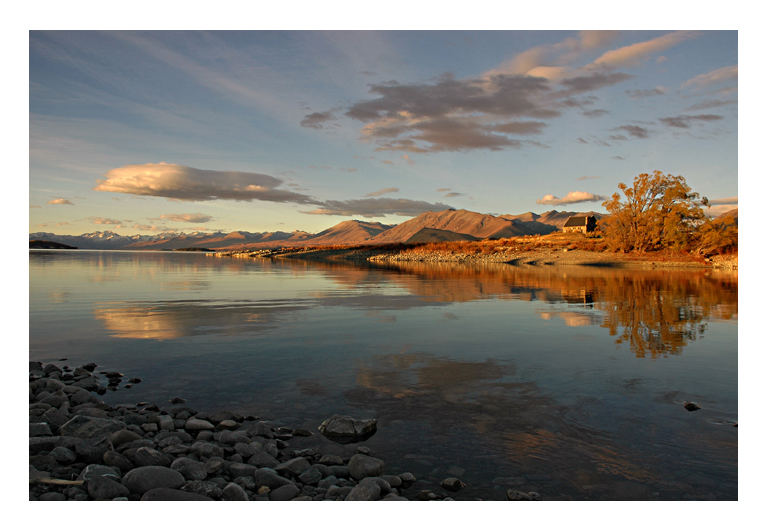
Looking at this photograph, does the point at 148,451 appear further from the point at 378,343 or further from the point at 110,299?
the point at 110,299

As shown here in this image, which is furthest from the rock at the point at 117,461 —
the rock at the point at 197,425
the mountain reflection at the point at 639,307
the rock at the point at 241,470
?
the mountain reflection at the point at 639,307

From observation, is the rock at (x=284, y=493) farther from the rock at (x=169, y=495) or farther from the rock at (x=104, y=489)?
the rock at (x=104, y=489)

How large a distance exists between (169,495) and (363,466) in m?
2.49

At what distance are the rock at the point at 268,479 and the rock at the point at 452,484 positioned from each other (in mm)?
2070

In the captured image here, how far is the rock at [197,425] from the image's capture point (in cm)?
788

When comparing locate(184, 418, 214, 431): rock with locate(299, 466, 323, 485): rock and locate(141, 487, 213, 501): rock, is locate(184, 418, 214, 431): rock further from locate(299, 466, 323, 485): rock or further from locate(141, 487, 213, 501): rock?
locate(299, 466, 323, 485): rock

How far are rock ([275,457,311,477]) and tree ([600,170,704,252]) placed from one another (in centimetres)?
7687

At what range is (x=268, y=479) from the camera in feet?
20.2

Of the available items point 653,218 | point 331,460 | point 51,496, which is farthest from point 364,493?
point 653,218

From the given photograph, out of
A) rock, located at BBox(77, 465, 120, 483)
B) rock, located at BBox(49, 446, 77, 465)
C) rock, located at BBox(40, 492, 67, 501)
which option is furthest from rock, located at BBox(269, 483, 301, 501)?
rock, located at BBox(49, 446, 77, 465)

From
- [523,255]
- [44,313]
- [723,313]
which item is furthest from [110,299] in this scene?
[523,255]

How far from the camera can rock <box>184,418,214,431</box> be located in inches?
310

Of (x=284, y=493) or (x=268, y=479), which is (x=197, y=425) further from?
(x=284, y=493)

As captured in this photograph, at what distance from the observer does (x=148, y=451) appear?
Answer: 6688 mm
